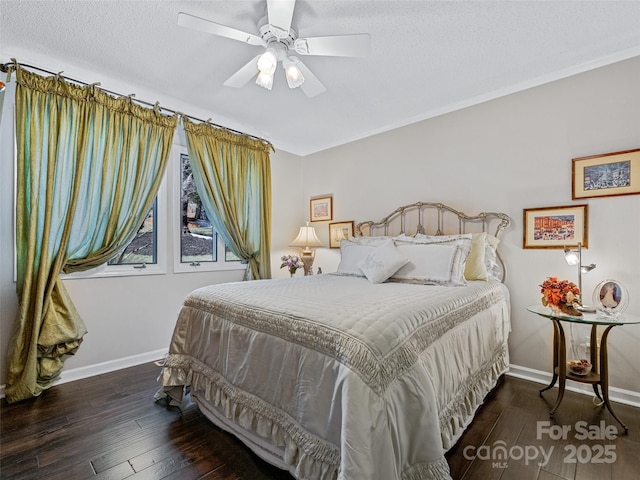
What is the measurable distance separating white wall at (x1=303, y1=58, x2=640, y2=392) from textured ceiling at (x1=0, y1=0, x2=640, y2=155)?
20 centimetres

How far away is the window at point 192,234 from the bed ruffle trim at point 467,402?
2873 mm

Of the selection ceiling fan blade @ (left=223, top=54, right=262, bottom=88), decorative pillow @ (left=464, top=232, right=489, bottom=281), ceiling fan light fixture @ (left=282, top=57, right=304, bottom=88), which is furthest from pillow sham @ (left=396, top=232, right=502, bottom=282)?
ceiling fan blade @ (left=223, top=54, right=262, bottom=88)

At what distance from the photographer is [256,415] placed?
1554 mm

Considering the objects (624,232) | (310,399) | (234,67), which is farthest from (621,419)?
(234,67)

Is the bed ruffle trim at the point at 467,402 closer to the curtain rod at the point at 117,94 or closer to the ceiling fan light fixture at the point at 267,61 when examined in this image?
the ceiling fan light fixture at the point at 267,61

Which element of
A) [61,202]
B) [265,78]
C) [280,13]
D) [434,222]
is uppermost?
[280,13]

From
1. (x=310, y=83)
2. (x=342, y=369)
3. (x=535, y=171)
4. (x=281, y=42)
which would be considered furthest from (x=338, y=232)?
(x=342, y=369)

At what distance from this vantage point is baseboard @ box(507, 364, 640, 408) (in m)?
2.21

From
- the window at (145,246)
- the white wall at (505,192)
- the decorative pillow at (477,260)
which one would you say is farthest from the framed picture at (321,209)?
the window at (145,246)

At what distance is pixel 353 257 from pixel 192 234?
1.88 metres

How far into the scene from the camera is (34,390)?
7.36ft

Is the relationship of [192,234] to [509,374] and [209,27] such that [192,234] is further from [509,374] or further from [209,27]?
[509,374]

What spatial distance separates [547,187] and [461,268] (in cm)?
106

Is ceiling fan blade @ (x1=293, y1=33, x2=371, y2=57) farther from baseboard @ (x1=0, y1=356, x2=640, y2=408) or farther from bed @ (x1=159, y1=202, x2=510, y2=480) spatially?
baseboard @ (x1=0, y1=356, x2=640, y2=408)
